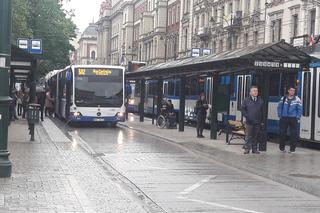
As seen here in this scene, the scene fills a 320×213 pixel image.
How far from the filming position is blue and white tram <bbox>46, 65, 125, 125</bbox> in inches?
1046

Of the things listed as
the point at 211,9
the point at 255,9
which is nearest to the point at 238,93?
the point at 255,9

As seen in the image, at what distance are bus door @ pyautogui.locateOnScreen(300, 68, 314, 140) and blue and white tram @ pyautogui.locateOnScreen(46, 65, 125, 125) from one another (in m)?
10.3

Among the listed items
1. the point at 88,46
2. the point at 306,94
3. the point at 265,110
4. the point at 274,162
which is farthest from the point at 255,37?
the point at 88,46

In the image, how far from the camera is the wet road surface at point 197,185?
8.71 metres

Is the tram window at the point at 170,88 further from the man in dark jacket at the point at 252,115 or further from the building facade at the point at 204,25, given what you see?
the man in dark jacket at the point at 252,115

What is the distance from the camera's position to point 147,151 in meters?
16.4

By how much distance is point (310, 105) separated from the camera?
1858cm

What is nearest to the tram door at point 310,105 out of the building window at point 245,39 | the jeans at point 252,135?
the jeans at point 252,135

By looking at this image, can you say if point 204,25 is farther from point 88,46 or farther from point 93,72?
point 88,46

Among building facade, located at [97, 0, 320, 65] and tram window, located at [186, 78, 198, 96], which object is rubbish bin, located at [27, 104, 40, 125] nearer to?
tram window, located at [186, 78, 198, 96]

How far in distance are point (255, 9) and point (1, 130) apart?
4205 centimetres

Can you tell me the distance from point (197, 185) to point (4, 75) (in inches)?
158

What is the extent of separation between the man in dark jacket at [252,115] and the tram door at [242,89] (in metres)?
8.49

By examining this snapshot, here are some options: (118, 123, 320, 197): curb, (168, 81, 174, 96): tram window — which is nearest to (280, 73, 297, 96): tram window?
(118, 123, 320, 197): curb
